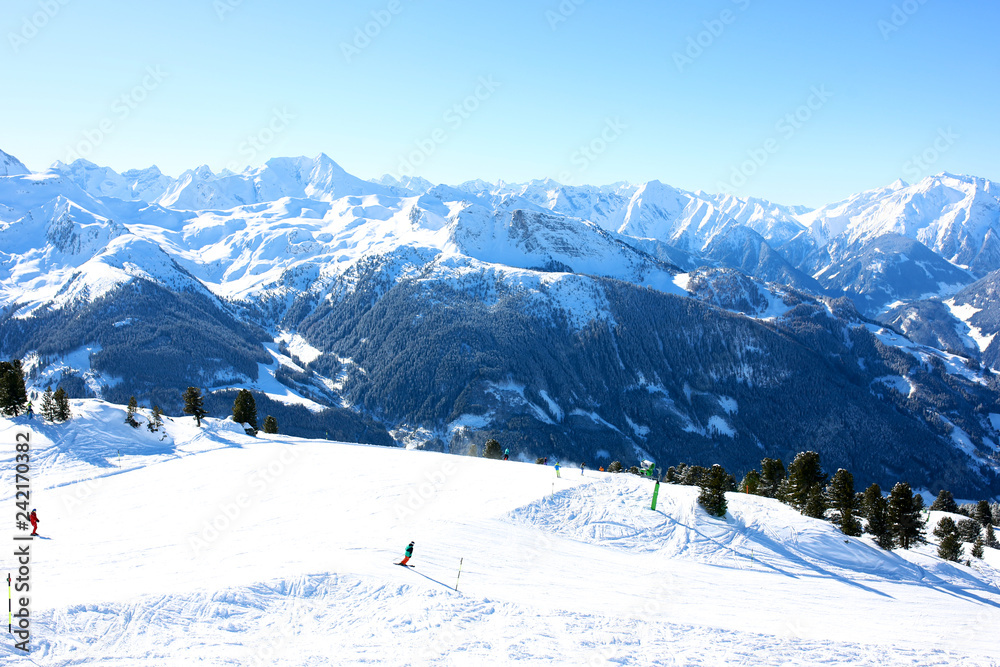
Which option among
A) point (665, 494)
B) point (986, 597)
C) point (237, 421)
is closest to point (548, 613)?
point (665, 494)

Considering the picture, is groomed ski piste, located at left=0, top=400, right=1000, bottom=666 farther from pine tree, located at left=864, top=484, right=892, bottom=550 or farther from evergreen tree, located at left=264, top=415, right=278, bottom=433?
evergreen tree, located at left=264, top=415, right=278, bottom=433

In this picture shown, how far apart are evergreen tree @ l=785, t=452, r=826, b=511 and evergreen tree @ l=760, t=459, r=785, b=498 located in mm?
8769

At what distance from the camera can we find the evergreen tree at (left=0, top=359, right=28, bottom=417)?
46.4 m

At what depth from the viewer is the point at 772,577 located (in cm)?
3161

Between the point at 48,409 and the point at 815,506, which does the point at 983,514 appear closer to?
the point at 815,506

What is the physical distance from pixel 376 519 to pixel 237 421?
40.7m

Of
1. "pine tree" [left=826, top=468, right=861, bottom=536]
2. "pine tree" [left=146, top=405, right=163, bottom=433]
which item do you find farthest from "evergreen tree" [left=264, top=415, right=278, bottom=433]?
"pine tree" [left=826, top=468, right=861, bottom=536]

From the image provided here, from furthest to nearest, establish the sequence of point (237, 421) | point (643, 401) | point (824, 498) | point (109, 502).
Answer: point (643, 401), point (237, 421), point (824, 498), point (109, 502)

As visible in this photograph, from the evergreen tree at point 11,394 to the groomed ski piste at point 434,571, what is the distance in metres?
3.09

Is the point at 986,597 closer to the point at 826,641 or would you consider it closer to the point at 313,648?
the point at 826,641

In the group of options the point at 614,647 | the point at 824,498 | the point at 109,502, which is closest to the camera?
the point at 614,647

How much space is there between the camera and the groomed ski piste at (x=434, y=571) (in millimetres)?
18875

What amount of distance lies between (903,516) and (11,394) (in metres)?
77.0

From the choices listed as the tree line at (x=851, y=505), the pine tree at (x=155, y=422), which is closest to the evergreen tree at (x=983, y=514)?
the tree line at (x=851, y=505)
